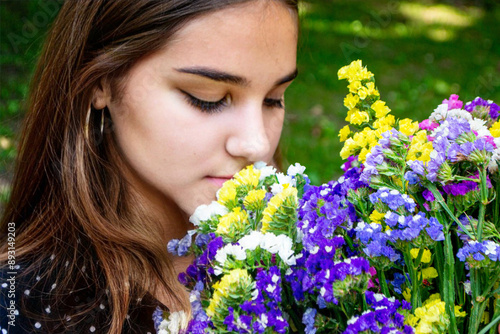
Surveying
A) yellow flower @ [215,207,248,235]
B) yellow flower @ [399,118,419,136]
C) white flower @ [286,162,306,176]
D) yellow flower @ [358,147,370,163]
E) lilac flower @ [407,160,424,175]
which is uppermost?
yellow flower @ [399,118,419,136]

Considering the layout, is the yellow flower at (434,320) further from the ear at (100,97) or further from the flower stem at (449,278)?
the ear at (100,97)

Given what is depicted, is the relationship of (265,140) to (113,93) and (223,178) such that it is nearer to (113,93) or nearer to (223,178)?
(223,178)

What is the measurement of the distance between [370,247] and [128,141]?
2.73 feet

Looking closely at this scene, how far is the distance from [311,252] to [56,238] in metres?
0.92

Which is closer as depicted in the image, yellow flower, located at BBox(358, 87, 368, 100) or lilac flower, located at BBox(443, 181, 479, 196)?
lilac flower, located at BBox(443, 181, 479, 196)

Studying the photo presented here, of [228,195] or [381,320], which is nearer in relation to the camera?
[381,320]

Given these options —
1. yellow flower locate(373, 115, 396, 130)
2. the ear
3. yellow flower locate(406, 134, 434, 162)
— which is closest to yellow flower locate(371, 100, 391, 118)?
yellow flower locate(373, 115, 396, 130)

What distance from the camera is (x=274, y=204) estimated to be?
0.96 m

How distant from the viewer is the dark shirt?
1544 millimetres

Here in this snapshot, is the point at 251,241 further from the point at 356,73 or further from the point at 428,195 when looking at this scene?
the point at 356,73

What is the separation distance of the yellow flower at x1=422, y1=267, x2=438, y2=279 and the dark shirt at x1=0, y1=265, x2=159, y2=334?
0.81 metres

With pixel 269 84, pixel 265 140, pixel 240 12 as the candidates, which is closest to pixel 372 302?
pixel 265 140

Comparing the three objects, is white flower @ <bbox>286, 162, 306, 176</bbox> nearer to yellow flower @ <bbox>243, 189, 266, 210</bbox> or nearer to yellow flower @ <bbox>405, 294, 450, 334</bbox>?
yellow flower @ <bbox>243, 189, 266, 210</bbox>

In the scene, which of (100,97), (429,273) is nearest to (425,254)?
(429,273)
